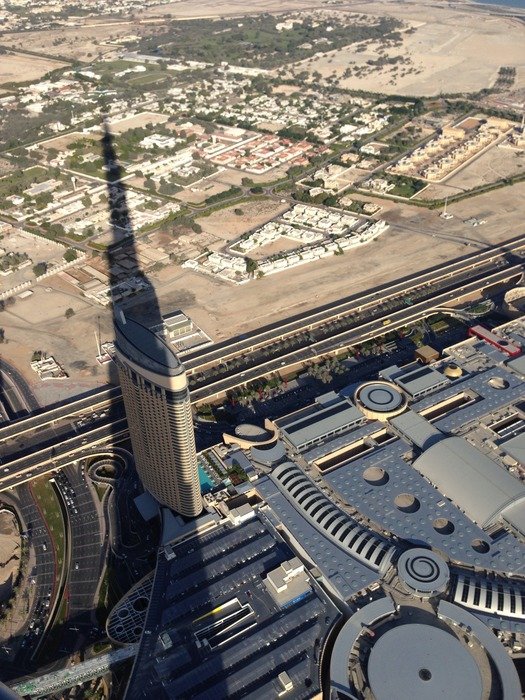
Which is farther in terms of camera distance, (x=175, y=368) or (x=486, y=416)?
(x=486, y=416)

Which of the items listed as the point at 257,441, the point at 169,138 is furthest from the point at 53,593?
the point at 169,138

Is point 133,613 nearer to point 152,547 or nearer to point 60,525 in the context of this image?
point 152,547

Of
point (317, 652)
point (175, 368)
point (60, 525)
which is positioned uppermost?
point (175, 368)

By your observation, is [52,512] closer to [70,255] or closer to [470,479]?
[470,479]

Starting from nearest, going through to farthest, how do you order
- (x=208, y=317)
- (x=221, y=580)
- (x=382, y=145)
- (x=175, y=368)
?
(x=175, y=368), (x=221, y=580), (x=208, y=317), (x=382, y=145)

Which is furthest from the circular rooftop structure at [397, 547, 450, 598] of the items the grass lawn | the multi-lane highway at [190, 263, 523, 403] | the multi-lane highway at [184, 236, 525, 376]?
the multi-lane highway at [184, 236, 525, 376]

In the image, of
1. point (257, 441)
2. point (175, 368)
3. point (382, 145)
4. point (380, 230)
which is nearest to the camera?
point (175, 368)
